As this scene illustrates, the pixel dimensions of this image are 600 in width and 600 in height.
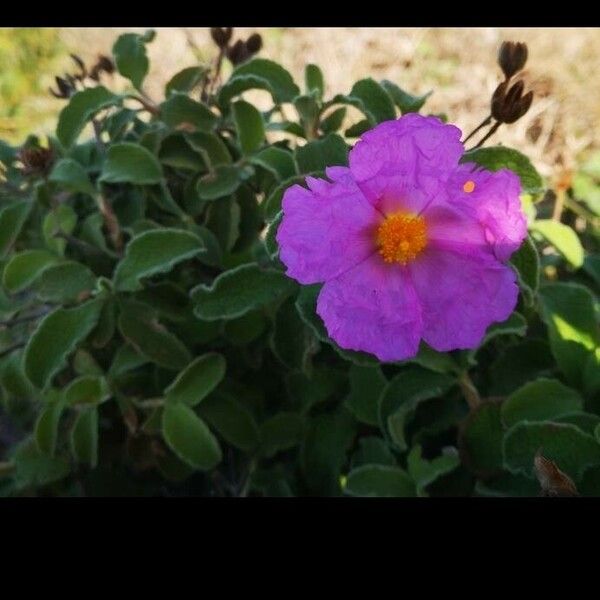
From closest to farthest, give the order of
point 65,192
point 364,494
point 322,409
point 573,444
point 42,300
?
1. point 573,444
2. point 364,494
3. point 42,300
4. point 322,409
5. point 65,192

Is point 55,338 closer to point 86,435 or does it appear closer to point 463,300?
point 86,435

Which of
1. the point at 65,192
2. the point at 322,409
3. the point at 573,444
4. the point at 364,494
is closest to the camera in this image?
the point at 573,444

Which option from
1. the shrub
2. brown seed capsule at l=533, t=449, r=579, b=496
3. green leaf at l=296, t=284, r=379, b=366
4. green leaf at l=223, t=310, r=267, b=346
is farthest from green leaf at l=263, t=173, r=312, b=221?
brown seed capsule at l=533, t=449, r=579, b=496

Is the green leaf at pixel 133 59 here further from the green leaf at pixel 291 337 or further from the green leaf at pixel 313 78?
the green leaf at pixel 291 337

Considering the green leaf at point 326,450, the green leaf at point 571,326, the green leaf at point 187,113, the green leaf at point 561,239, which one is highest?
the green leaf at point 187,113

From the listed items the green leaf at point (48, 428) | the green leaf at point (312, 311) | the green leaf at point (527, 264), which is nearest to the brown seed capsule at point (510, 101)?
the green leaf at point (527, 264)

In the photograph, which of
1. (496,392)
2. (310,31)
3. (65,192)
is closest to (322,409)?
(496,392)

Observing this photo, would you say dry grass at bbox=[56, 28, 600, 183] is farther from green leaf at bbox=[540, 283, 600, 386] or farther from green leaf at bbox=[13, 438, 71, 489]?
green leaf at bbox=[13, 438, 71, 489]

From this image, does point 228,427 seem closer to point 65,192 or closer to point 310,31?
point 65,192
